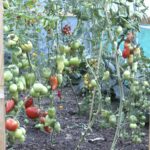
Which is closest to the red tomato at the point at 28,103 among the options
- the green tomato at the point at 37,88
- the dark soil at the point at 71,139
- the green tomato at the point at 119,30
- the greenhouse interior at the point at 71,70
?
the greenhouse interior at the point at 71,70

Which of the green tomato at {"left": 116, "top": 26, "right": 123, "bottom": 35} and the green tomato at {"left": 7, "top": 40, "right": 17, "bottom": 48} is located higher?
the green tomato at {"left": 116, "top": 26, "right": 123, "bottom": 35}

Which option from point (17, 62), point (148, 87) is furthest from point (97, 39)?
point (17, 62)

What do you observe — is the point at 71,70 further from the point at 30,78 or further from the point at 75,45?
the point at 30,78

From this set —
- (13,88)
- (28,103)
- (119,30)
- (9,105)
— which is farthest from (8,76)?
(119,30)

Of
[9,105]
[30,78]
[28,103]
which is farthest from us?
[28,103]

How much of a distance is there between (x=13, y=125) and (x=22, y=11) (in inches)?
25.7

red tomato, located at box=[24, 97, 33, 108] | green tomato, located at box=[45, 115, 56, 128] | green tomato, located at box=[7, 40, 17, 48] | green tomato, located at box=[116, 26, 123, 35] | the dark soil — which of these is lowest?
the dark soil

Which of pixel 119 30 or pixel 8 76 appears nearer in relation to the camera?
pixel 8 76

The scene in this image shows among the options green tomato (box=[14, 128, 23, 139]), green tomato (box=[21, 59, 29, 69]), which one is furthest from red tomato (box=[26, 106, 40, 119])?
green tomato (box=[14, 128, 23, 139])

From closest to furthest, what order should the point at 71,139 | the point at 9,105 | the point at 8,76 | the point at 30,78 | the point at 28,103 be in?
the point at 8,76, the point at 9,105, the point at 30,78, the point at 28,103, the point at 71,139

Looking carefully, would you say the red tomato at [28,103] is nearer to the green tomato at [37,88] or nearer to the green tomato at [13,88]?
the green tomato at [37,88]

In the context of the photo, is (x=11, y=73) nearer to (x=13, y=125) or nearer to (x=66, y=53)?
(x=13, y=125)

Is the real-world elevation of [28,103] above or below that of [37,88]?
below

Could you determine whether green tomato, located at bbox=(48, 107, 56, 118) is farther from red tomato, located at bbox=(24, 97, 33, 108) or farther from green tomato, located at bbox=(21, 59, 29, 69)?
green tomato, located at bbox=(21, 59, 29, 69)
